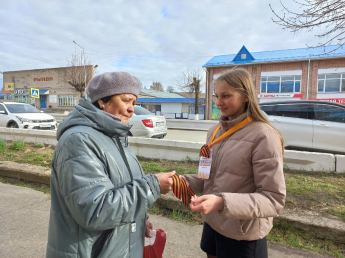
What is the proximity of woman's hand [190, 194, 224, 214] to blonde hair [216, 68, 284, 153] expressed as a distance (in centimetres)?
61

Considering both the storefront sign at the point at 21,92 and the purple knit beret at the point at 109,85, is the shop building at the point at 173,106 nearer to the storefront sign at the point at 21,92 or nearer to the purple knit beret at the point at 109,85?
the storefront sign at the point at 21,92

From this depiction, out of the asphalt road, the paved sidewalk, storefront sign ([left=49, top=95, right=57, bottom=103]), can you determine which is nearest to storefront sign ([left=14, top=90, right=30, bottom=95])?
storefront sign ([left=49, top=95, right=57, bottom=103])

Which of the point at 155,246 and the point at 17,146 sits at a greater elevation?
the point at 155,246

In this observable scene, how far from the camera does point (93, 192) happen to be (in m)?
1.13

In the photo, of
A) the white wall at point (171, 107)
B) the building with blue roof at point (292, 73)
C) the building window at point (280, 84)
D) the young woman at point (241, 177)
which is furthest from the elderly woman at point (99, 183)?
the white wall at point (171, 107)

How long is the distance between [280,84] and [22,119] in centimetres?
2594

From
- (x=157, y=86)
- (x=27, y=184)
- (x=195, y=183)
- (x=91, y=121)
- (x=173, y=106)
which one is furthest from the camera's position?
(x=157, y=86)

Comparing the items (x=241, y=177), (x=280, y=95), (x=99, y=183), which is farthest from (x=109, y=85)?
(x=280, y=95)

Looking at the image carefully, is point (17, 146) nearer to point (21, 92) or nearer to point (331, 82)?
point (331, 82)

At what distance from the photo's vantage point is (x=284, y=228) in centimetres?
295

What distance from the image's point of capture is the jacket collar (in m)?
1.62

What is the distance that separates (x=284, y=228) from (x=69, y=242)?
2.66m

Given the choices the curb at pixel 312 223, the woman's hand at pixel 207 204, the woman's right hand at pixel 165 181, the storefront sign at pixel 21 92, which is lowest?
the curb at pixel 312 223

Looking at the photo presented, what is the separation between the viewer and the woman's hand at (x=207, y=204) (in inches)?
Result: 51.7
